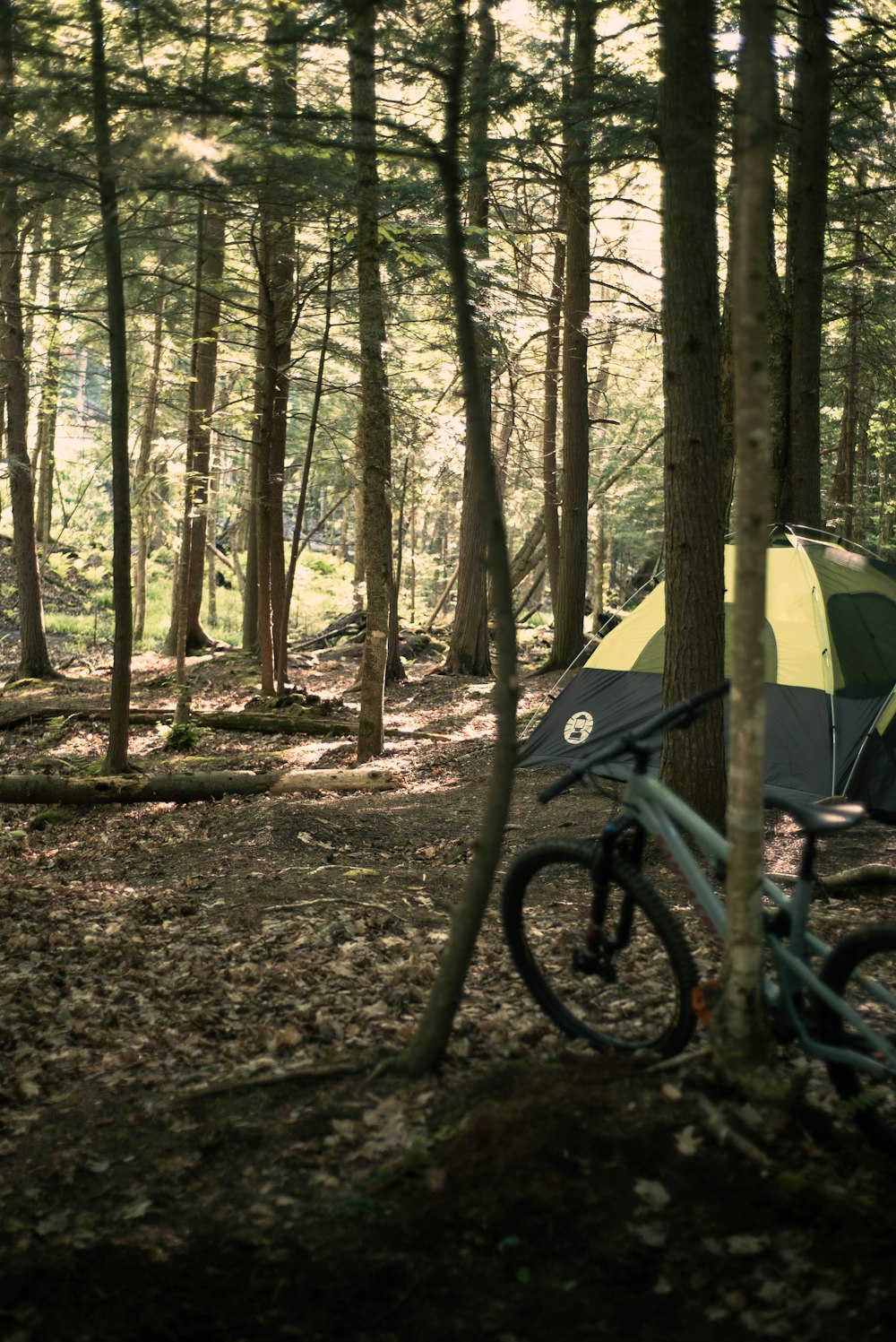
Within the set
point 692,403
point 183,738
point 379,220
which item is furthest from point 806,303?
point 183,738

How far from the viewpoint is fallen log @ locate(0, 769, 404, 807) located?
8.62 m

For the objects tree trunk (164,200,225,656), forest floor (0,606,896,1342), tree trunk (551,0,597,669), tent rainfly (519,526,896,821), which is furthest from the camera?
tree trunk (551,0,597,669)

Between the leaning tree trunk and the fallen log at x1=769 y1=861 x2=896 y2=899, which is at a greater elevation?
the leaning tree trunk

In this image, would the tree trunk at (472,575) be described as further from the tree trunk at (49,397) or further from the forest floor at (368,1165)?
the forest floor at (368,1165)

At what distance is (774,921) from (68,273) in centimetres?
727

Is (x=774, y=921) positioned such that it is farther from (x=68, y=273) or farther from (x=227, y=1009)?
(x=68, y=273)

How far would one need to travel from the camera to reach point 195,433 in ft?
46.9

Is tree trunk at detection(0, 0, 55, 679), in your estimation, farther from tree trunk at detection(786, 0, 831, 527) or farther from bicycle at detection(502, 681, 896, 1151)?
bicycle at detection(502, 681, 896, 1151)

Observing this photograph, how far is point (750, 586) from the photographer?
2816mm

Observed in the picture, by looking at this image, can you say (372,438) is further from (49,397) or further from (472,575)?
(49,397)

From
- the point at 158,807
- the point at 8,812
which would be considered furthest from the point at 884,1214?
the point at 8,812

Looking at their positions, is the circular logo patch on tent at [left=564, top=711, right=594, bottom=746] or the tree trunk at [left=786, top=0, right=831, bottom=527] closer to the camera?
the circular logo patch on tent at [left=564, top=711, right=594, bottom=746]

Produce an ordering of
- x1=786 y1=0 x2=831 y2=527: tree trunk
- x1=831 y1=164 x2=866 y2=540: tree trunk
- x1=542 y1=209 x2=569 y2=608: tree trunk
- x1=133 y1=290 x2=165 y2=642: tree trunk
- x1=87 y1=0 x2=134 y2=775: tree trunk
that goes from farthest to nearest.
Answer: x1=133 y1=290 x2=165 y2=642: tree trunk, x1=542 y1=209 x2=569 y2=608: tree trunk, x1=831 y1=164 x2=866 y2=540: tree trunk, x1=786 y1=0 x2=831 y2=527: tree trunk, x1=87 y1=0 x2=134 y2=775: tree trunk

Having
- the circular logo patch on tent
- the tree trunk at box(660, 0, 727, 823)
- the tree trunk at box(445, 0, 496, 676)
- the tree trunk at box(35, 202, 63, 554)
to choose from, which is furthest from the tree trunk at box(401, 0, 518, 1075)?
the tree trunk at box(445, 0, 496, 676)
